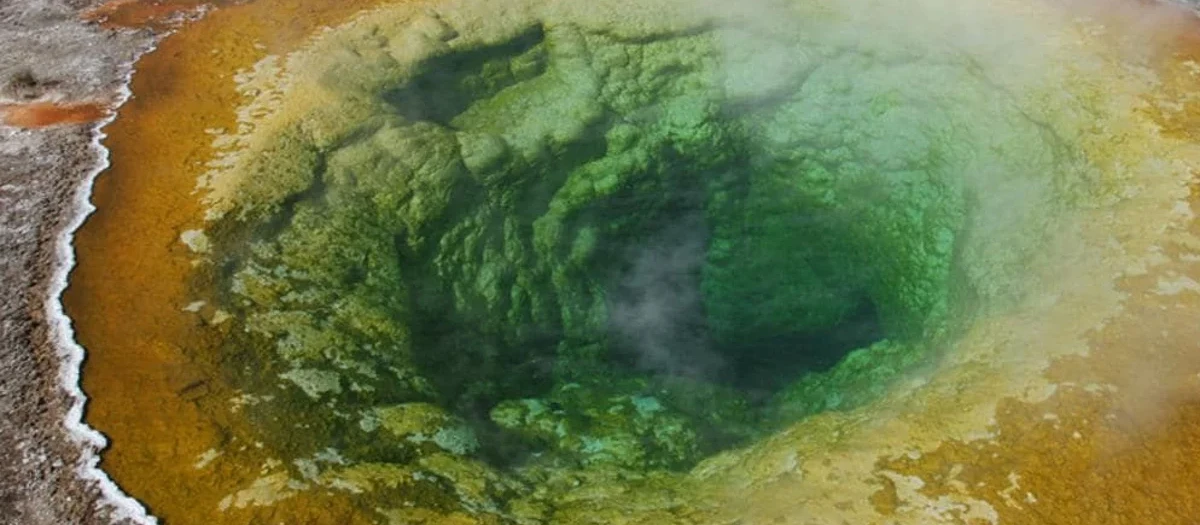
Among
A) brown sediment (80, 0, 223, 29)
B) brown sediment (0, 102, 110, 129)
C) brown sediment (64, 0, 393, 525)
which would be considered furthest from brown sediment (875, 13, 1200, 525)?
brown sediment (80, 0, 223, 29)

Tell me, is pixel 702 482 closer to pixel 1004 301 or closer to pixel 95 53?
pixel 1004 301

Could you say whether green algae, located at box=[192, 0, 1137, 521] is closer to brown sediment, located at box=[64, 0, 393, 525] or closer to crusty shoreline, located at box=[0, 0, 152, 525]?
brown sediment, located at box=[64, 0, 393, 525]

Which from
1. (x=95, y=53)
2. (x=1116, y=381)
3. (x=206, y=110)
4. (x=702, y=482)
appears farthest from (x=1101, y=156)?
(x=95, y=53)

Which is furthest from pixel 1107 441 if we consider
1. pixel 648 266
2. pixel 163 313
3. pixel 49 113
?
pixel 49 113

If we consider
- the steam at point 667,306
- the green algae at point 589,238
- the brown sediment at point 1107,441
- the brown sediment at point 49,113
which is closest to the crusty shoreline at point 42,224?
the brown sediment at point 49,113

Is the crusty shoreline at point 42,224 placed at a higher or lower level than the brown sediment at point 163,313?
lower

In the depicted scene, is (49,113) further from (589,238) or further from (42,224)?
(589,238)

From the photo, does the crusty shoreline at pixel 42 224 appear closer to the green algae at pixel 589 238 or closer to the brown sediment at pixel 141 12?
the brown sediment at pixel 141 12

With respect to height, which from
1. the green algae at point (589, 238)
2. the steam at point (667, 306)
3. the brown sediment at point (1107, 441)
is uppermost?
the brown sediment at point (1107, 441)
